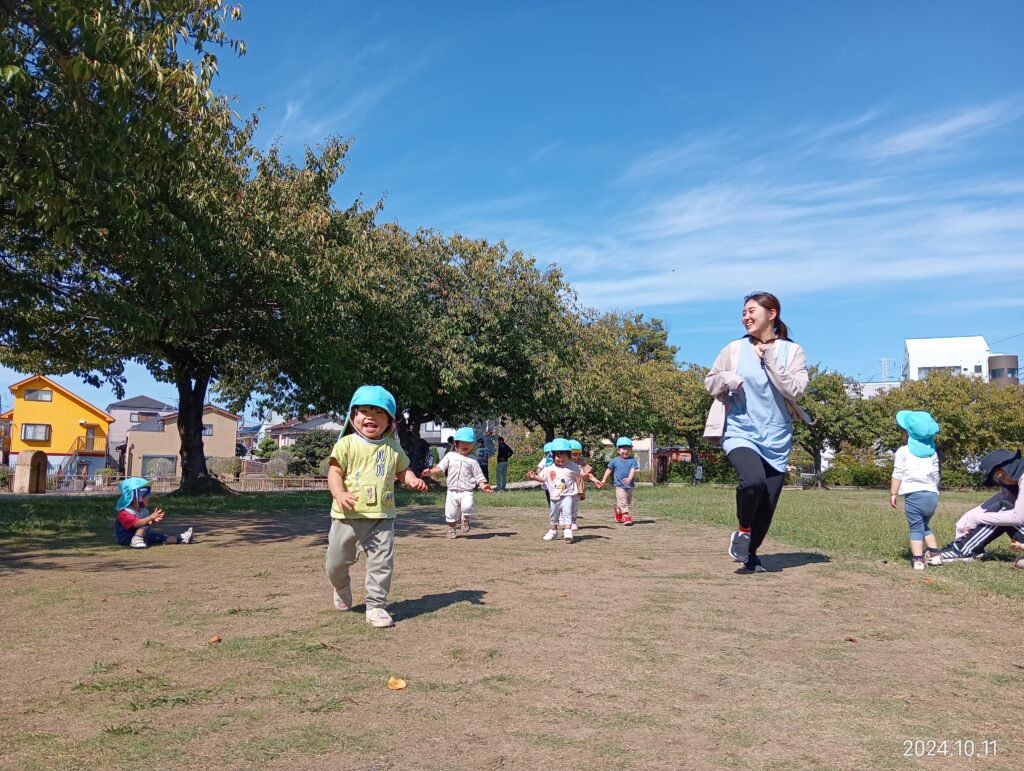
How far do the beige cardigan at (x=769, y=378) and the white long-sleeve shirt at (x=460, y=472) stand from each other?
15.6 ft

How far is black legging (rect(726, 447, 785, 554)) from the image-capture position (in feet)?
24.4

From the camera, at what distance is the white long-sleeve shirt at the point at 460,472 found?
11938 millimetres

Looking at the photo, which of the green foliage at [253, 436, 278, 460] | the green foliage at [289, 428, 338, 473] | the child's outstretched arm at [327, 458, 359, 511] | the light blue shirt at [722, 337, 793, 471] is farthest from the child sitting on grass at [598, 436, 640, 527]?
the green foliage at [253, 436, 278, 460]

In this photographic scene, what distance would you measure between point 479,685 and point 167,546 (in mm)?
7738

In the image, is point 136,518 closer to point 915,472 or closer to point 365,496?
point 365,496

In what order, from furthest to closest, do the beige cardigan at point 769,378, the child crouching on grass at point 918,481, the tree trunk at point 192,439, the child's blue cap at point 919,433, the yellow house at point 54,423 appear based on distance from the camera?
the yellow house at point 54,423 < the tree trunk at point 192,439 < the child's blue cap at point 919,433 < the child crouching on grass at point 918,481 < the beige cardigan at point 769,378

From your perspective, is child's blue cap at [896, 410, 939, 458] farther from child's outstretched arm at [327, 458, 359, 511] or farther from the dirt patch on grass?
child's outstretched arm at [327, 458, 359, 511]

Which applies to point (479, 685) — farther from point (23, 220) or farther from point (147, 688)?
point (23, 220)

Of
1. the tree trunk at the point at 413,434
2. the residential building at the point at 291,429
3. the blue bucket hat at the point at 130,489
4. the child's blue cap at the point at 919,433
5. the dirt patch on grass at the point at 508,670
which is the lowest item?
the dirt patch on grass at the point at 508,670

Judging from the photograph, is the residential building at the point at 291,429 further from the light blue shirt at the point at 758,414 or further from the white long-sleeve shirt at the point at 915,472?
the light blue shirt at the point at 758,414

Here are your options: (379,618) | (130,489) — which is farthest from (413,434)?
(379,618)

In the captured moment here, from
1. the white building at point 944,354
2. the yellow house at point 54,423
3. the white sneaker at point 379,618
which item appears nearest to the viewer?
the white sneaker at point 379,618

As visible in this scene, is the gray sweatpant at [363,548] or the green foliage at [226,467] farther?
the green foliage at [226,467]

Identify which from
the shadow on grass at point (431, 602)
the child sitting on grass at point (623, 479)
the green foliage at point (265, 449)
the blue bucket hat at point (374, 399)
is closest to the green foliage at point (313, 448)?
the green foliage at point (265, 449)
